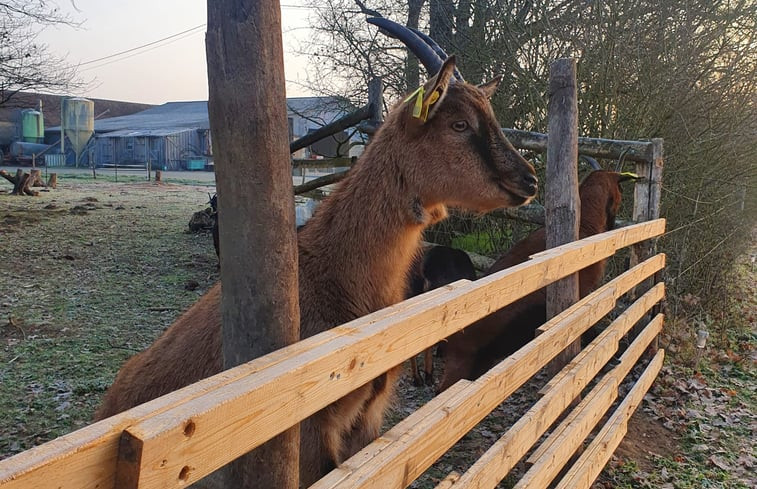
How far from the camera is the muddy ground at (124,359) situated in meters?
4.72

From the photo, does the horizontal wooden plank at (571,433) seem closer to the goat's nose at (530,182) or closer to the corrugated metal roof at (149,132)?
the goat's nose at (530,182)

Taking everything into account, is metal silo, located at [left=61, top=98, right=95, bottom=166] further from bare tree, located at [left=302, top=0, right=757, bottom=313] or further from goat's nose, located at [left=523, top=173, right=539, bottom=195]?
goat's nose, located at [left=523, top=173, right=539, bottom=195]

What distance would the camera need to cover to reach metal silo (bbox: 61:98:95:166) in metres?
49.7

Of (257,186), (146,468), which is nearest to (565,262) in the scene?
(257,186)

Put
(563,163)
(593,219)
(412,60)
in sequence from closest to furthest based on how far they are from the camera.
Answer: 1. (563,163)
2. (593,219)
3. (412,60)

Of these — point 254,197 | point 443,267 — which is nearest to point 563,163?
point 443,267

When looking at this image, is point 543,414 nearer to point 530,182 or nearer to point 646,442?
point 530,182

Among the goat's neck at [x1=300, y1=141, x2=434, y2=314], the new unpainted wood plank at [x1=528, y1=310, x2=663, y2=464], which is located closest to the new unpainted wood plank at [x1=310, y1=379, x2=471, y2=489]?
the goat's neck at [x1=300, y1=141, x2=434, y2=314]

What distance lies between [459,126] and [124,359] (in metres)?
4.43

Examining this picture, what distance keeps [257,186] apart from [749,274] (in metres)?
12.3

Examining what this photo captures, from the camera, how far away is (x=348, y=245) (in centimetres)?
321

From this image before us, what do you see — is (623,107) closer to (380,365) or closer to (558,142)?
(558,142)

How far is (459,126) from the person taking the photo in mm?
3658

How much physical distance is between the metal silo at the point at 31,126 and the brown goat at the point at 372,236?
54.9 metres
